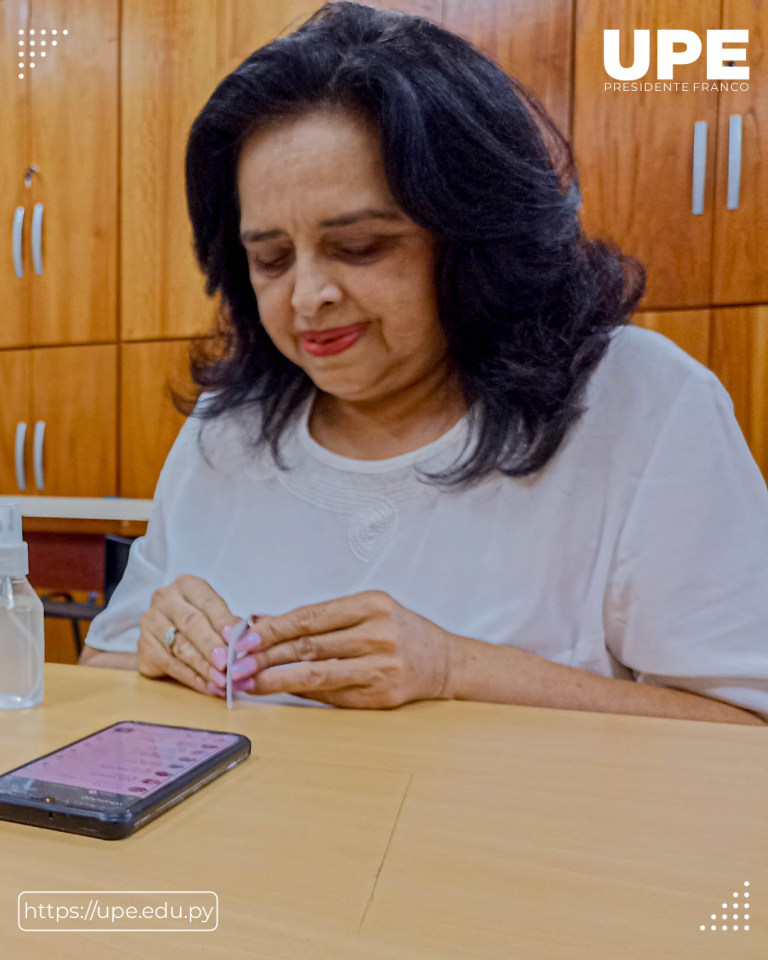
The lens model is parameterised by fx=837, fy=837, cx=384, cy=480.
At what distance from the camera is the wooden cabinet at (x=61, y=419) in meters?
1.78

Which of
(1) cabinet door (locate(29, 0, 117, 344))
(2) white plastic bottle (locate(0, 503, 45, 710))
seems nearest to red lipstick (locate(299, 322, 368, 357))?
(2) white plastic bottle (locate(0, 503, 45, 710))

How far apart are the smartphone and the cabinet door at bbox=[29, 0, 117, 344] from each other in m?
1.43

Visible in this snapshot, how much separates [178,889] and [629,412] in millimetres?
648

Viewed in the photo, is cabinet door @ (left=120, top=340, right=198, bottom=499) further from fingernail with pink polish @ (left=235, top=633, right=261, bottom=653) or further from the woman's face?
fingernail with pink polish @ (left=235, top=633, right=261, bottom=653)

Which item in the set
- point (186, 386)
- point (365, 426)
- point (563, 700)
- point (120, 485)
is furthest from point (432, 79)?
point (120, 485)

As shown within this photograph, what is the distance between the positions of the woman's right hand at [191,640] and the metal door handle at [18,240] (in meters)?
1.32

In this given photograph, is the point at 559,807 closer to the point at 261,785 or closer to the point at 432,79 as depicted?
the point at 261,785

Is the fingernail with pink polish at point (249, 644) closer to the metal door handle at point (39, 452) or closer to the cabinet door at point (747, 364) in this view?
the cabinet door at point (747, 364)

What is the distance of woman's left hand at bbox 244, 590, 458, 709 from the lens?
0.59 meters

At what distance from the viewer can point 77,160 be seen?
1724 millimetres

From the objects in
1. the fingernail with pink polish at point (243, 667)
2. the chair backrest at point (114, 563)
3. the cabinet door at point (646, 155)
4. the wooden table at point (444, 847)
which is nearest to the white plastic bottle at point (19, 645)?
the wooden table at point (444, 847)

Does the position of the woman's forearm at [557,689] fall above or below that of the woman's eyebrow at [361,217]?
below

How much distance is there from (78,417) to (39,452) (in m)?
0.13

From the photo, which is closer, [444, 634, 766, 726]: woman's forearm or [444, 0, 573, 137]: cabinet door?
[444, 634, 766, 726]: woman's forearm
